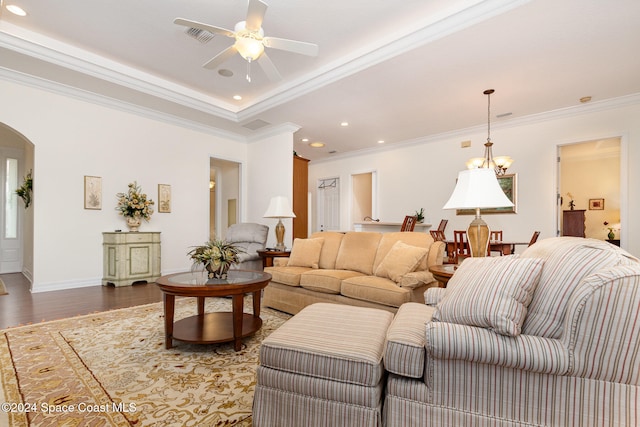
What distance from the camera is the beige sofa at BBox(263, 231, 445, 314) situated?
2746mm

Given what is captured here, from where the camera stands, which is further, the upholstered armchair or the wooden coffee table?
the upholstered armchair

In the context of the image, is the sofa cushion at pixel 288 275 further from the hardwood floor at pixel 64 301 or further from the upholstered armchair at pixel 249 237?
the hardwood floor at pixel 64 301

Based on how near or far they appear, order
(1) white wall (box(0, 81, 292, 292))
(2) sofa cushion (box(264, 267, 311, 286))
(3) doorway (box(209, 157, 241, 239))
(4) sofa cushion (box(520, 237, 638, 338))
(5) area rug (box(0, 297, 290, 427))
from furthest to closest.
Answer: (3) doorway (box(209, 157, 241, 239)) → (1) white wall (box(0, 81, 292, 292)) → (2) sofa cushion (box(264, 267, 311, 286)) → (5) area rug (box(0, 297, 290, 427)) → (4) sofa cushion (box(520, 237, 638, 338))

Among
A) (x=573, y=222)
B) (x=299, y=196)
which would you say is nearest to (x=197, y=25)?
(x=299, y=196)

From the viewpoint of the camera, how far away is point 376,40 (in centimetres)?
361

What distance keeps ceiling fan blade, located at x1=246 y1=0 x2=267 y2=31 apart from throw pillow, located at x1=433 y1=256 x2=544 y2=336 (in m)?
2.41

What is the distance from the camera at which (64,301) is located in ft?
12.2

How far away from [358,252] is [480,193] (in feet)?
5.39

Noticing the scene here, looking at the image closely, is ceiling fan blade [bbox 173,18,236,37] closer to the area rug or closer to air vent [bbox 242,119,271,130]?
the area rug

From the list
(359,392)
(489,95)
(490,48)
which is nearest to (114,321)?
(359,392)

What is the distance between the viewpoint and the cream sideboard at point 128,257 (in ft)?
15.1

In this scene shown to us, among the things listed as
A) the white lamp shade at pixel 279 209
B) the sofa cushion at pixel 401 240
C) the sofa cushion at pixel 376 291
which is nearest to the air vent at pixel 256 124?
the white lamp shade at pixel 279 209

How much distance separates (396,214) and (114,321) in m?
5.68

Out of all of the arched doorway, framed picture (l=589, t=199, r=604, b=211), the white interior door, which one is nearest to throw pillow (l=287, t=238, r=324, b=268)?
the arched doorway
